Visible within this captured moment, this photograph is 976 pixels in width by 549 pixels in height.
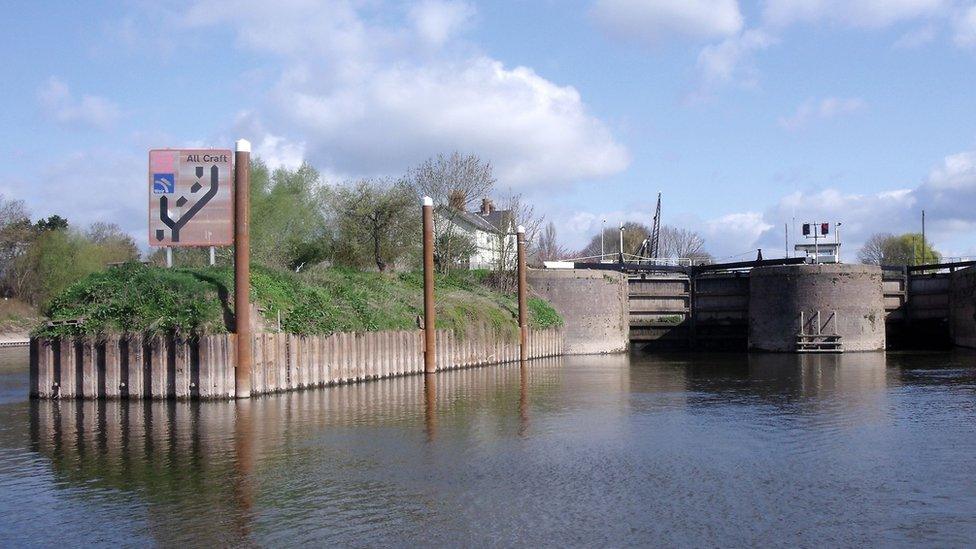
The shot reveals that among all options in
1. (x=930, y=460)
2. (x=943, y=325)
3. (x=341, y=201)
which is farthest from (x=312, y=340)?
(x=943, y=325)

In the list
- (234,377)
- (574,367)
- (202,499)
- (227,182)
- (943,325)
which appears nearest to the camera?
(202,499)

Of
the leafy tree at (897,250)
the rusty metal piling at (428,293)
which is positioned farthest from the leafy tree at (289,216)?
the leafy tree at (897,250)

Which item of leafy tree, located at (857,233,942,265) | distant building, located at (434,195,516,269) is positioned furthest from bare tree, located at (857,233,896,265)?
distant building, located at (434,195,516,269)

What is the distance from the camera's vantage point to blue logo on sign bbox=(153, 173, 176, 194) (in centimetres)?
2491

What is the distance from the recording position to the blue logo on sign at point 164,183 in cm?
2491

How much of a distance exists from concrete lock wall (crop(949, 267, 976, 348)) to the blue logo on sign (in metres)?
37.3

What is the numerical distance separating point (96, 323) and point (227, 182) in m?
4.91

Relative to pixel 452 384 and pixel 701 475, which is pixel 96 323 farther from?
pixel 701 475

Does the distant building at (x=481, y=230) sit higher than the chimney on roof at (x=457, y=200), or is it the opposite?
the chimney on roof at (x=457, y=200)

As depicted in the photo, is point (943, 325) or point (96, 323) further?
point (943, 325)

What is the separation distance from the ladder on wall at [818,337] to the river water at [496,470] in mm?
18879

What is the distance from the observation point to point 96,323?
23.1 metres

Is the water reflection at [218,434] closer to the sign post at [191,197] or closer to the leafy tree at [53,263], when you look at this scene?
the sign post at [191,197]

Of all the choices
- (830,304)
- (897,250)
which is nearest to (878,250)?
(897,250)
